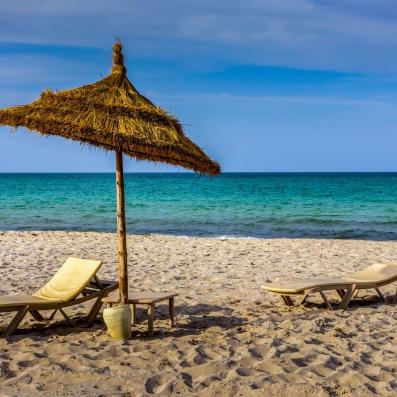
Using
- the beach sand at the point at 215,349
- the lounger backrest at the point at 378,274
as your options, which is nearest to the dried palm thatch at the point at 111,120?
the beach sand at the point at 215,349

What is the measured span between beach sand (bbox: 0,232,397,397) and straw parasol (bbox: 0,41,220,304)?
0.81 meters

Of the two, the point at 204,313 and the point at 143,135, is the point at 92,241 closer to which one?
the point at 204,313

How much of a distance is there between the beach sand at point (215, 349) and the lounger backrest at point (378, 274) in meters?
0.33

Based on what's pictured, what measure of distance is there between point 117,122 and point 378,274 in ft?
13.1

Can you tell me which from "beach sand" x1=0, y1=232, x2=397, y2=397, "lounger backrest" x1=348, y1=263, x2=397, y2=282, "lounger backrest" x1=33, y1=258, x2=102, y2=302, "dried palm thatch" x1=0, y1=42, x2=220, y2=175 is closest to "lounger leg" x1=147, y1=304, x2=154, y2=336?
"beach sand" x1=0, y1=232, x2=397, y2=397

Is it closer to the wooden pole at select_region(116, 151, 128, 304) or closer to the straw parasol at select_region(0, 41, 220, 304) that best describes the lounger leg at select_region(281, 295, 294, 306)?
the straw parasol at select_region(0, 41, 220, 304)

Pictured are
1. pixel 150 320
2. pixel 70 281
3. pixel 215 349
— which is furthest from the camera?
pixel 70 281

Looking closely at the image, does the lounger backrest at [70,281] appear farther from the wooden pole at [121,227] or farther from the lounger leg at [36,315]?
the wooden pole at [121,227]

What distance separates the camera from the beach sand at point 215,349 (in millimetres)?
4262

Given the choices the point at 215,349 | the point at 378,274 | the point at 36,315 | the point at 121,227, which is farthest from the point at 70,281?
the point at 378,274

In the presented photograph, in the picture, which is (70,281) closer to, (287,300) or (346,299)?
(287,300)

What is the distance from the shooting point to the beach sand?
168 inches

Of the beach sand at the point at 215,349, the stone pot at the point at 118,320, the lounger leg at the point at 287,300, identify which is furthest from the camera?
the lounger leg at the point at 287,300

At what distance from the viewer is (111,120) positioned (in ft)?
17.1
